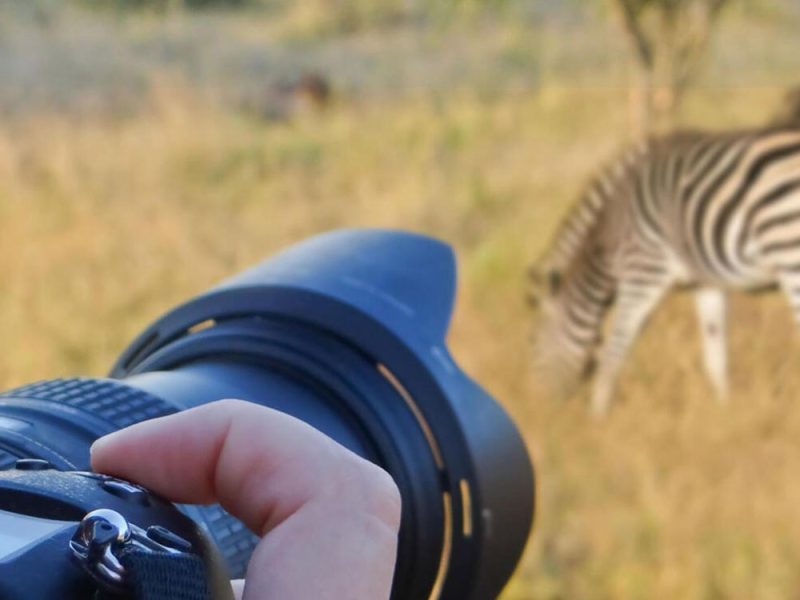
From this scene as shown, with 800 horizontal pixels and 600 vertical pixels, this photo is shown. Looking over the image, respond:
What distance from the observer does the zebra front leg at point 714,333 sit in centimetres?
410

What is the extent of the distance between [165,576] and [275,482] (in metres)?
0.09

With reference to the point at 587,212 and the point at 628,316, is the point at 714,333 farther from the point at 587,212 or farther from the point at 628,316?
the point at 587,212

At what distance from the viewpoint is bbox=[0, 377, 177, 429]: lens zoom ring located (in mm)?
761

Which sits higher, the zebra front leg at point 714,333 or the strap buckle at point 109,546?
the strap buckle at point 109,546

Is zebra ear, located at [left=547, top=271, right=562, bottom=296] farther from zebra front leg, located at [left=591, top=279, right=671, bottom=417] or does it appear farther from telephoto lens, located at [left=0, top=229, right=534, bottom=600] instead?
telephoto lens, located at [left=0, top=229, right=534, bottom=600]

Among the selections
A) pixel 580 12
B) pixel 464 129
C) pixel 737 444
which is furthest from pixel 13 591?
pixel 580 12

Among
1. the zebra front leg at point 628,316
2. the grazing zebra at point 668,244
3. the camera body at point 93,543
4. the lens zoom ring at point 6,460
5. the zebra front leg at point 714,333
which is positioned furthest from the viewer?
the zebra front leg at point 628,316

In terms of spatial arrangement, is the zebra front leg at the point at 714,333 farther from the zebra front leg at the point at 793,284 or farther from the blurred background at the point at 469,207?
the zebra front leg at the point at 793,284

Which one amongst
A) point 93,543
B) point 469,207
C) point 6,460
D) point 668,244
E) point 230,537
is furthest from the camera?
point 469,207

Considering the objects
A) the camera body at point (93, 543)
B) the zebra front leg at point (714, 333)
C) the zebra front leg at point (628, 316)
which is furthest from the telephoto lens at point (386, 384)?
the zebra front leg at point (628, 316)

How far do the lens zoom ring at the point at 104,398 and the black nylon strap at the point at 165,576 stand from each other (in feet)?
0.81

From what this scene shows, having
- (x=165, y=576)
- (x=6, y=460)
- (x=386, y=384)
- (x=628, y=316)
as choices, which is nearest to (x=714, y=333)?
(x=628, y=316)

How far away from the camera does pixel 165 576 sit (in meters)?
0.50

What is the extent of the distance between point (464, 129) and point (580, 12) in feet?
24.3
